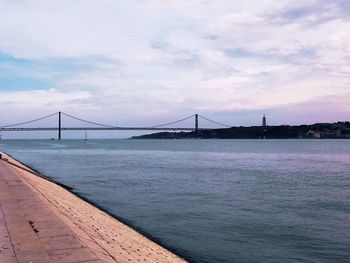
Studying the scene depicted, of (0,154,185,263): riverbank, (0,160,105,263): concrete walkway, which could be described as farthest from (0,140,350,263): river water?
(0,160,105,263): concrete walkway

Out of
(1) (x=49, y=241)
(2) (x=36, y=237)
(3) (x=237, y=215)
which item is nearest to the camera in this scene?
(1) (x=49, y=241)

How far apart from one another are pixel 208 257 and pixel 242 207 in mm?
7960

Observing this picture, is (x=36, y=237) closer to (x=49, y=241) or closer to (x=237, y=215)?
(x=49, y=241)

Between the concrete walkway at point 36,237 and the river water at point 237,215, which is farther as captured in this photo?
the river water at point 237,215

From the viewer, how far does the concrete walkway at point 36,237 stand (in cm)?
623

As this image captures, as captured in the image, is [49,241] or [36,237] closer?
[49,241]

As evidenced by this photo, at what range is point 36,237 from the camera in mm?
7332

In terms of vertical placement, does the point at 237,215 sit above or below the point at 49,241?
below

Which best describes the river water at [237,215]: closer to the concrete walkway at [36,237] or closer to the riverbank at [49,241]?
the riverbank at [49,241]

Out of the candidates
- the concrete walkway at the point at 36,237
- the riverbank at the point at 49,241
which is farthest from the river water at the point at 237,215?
the concrete walkway at the point at 36,237

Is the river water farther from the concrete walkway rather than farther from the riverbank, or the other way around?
the concrete walkway

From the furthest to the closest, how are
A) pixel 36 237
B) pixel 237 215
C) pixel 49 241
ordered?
pixel 237 215
pixel 36 237
pixel 49 241

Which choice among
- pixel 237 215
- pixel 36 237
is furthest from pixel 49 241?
pixel 237 215

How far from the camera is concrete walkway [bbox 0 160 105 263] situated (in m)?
6.23
